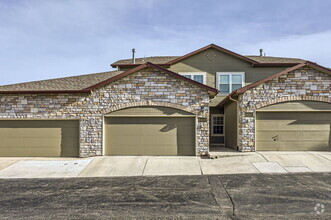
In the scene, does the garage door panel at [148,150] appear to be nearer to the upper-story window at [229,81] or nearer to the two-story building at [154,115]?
the two-story building at [154,115]

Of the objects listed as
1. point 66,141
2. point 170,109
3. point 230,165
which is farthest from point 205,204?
point 66,141

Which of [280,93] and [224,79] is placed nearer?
[280,93]

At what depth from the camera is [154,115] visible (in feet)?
39.7

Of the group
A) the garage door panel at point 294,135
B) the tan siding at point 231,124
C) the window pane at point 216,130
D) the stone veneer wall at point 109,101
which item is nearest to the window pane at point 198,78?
the tan siding at point 231,124

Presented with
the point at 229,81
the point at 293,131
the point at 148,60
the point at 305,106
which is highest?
the point at 148,60

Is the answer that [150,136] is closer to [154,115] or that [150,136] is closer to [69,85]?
[154,115]

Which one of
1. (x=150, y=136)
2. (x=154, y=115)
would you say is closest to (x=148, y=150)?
(x=150, y=136)

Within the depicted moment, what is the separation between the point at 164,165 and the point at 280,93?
692 centimetres

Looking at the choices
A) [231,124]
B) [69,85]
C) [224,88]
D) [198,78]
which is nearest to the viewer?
[69,85]

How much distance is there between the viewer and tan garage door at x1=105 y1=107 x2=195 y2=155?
12.0m

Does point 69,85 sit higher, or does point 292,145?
point 69,85

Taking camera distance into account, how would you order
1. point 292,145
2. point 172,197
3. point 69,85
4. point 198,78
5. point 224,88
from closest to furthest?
point 172,197 < point 292,145 < point 69,85 < point 224,88 < point 198,78

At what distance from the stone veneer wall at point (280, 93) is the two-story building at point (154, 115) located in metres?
0.05

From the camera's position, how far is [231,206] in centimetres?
605
